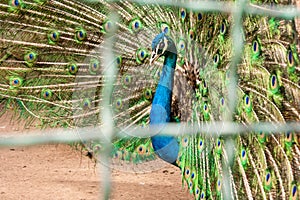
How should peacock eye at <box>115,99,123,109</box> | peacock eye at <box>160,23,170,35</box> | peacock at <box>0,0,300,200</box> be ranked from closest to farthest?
peacock at <box>0,0,300,200</box>, peacock eye at <box>160,23,170,35</box>, peacock eye at <box>115,99,123,109</box>

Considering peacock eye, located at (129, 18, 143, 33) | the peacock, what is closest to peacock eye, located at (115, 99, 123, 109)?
the peacock

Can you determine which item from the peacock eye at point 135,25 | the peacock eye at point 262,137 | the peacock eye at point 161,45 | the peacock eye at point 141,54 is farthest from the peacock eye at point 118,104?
the peacock eye at point 262,137

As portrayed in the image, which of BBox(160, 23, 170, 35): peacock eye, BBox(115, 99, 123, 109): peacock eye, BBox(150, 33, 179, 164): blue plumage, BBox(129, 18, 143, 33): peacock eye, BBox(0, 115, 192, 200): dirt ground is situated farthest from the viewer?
BBox(0, 115, 192, 200): dirt ground

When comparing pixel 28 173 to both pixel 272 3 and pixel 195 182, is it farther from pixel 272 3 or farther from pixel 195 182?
pixel 272 3

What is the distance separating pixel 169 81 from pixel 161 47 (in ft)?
0.63

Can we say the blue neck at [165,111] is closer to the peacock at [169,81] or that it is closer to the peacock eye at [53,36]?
the peacock at [169,81]

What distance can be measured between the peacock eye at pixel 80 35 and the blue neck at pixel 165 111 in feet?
2.33

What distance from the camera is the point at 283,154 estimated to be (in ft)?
6.38

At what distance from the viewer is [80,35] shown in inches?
117

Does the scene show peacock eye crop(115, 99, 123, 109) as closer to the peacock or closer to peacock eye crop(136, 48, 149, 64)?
the peacock

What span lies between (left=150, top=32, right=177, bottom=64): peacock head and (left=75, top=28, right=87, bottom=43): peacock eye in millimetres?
683

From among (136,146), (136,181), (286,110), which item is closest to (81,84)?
(136,146)

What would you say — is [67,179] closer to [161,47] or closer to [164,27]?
[164,27]

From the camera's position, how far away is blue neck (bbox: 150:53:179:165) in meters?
2.39
